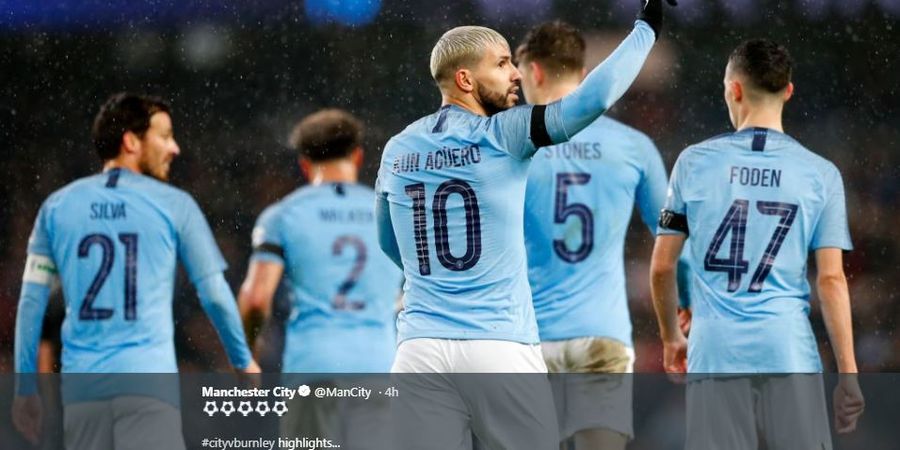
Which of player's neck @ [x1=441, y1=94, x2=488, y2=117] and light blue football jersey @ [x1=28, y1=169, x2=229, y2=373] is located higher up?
player's neck @ [x1=441, y1=94, x2=488, y2=117]

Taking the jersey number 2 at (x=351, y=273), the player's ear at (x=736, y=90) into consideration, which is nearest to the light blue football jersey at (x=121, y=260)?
the jersey number 2 at (x=351, y=273)

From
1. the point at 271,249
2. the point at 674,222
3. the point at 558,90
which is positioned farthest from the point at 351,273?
the point at 674,222

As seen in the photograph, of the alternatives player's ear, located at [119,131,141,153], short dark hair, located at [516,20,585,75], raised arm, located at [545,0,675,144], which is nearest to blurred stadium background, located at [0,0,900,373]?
player's ear, located at [119,131,141,153]

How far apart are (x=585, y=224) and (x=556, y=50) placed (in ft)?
2.23

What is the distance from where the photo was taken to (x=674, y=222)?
17.1 feet

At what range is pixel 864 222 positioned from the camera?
6.89 metres

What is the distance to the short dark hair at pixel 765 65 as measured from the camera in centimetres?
521

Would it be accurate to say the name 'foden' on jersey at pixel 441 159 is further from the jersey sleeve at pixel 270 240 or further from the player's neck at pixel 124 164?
the player's neck at pixel 124 164

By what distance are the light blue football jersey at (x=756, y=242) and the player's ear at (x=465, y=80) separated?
1.14 m

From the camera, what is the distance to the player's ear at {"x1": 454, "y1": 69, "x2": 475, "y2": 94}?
443 cm

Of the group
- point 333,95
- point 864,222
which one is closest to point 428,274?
point 333,95

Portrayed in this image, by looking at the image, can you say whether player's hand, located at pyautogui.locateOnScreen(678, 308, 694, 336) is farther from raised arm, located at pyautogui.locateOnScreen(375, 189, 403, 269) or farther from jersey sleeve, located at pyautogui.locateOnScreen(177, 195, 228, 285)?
jersey sleeve, located at pyautogui.locateOnScreen(177, 195, 228, 285)

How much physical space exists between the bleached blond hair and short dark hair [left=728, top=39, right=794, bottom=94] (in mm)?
1172

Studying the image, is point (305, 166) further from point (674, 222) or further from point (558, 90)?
point (674, 222)
